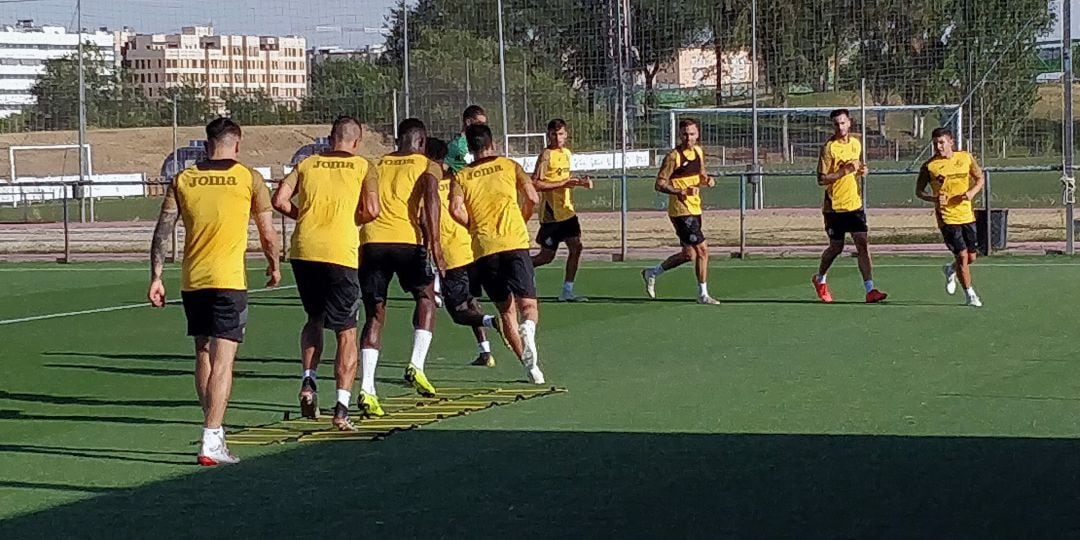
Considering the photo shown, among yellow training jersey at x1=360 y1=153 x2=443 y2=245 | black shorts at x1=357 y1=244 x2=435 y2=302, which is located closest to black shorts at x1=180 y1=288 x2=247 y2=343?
black shorts at x1=357 y1=244 x2=435 y2=302

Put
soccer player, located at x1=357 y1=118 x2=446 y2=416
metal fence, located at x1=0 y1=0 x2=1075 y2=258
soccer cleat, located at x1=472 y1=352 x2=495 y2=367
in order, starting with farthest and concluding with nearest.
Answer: metal fence, located at x1=0 y1=0 x2=1075 y2=258, soccer cleat, located at x1=472 y1=352 x2=495 y2=367, soccer player, located at x1=357 y1=118 x2=446 y2=416

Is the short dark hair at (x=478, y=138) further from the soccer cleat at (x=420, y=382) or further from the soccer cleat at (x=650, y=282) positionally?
the soccer cleat at (x=650, y=282)

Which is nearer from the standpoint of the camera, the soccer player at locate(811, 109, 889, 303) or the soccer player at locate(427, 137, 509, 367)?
the soccer player at locate(427, 137, 509, 367)

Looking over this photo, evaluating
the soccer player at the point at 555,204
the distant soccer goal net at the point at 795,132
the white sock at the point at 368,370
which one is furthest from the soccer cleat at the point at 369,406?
the distant soccer goal net at the point at 795,132

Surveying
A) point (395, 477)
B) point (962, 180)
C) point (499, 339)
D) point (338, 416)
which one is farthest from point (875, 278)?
point (395, 477)

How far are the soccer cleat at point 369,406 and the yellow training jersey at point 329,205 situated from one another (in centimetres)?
94

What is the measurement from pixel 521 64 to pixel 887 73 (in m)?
8.18

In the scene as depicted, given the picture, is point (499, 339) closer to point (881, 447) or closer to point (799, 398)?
point (799, 398)

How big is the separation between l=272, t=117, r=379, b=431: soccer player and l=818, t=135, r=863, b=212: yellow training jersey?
856 centimetres

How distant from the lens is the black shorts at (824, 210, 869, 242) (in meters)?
18.7

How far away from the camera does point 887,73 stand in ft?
112

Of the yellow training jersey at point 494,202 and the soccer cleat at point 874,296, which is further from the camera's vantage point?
the soccer cleat at point 874,296

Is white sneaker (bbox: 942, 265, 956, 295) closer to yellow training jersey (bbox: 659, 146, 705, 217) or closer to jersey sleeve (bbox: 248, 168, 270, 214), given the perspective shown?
yellow training jersey (bbox: 659, 146, 705, 217)

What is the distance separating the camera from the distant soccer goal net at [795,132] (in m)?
37.3
